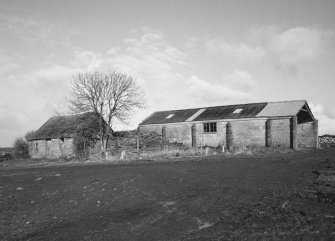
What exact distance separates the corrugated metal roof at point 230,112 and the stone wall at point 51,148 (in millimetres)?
10717

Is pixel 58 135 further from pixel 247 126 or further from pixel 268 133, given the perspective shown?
pixel 268 133

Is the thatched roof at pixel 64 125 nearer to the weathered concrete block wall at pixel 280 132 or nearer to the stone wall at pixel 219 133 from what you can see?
the stone wall at pixel 219 133

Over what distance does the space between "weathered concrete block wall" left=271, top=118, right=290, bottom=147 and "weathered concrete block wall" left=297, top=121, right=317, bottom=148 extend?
402 centimetres

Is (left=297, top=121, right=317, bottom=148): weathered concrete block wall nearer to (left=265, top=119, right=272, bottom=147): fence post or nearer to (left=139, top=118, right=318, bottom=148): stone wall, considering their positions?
(left=139, top=118, right=318, bottom=148): stone wall

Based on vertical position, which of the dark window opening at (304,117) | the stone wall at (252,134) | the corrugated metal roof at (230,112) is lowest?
A: the stone wall at (252,134)

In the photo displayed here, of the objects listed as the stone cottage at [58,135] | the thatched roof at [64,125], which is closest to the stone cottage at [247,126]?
the thatched roof at [64,125]

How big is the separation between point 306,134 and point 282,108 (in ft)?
15.4

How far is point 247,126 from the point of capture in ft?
107

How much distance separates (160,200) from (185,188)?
1670 mm

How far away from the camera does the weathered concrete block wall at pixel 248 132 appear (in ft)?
104

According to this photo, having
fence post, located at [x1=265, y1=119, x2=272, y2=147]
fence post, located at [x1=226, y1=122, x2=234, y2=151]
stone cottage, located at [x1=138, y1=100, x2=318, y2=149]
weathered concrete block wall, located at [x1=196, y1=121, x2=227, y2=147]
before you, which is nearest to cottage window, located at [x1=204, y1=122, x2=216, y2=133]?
stone cottage, located at [x1=138, y1=100, x2=318, y2=149]

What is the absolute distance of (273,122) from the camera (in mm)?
31094

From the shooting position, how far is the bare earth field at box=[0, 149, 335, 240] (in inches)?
234

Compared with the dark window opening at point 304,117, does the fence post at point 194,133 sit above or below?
below
